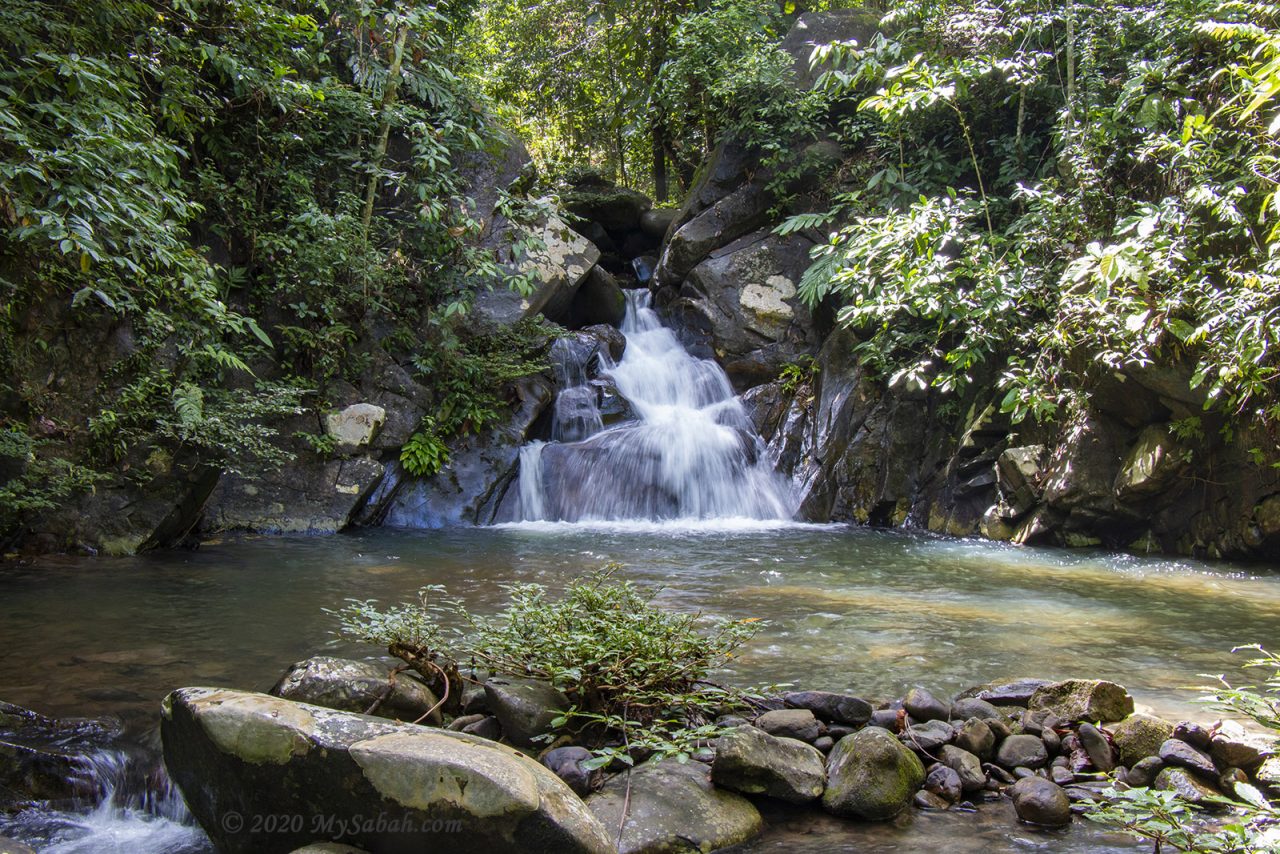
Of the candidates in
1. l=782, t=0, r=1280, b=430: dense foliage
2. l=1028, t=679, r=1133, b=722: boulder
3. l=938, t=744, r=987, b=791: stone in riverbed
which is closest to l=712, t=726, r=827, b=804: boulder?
l=938, t=744, r=987, b=791: stone in riverbed

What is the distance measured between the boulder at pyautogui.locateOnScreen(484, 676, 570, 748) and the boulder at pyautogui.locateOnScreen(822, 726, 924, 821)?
1.17 metres

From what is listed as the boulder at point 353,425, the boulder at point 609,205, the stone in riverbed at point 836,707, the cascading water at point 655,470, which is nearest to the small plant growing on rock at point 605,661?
the stone in riverbed at point 836,707

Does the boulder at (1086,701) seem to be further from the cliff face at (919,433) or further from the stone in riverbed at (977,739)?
the cliff face at (919,433)

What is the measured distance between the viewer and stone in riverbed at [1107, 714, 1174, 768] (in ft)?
11.1

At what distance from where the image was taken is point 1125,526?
31.3 feet

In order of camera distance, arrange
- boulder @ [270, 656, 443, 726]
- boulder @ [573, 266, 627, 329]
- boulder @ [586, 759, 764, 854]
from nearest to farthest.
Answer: boulder @ [586, 759, 764, 854] < boulder @ [270, 656, 443, 726] < boulder @ [573, 266, 627, 329]

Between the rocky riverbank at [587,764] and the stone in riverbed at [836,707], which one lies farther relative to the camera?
the stone in riverbed at [836,707]

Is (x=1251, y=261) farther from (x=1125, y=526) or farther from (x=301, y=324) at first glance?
(x=301, y=324)

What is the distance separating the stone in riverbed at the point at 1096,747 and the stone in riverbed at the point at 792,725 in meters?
1.11

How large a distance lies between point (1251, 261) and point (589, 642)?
7685 millimetres

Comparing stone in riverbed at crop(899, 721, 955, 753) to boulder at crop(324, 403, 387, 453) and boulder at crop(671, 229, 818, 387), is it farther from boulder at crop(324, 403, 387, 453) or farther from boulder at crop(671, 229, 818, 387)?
boulder at crop(671, 229, 818, 387)

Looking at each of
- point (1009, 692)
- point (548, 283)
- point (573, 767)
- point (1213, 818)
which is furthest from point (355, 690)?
point (548, 283)

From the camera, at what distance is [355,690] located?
358cm

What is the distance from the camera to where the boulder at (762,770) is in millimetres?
3170
